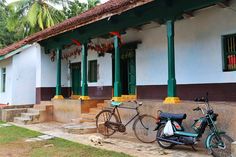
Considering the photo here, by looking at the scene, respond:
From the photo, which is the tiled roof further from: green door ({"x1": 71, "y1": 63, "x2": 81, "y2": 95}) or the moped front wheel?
the moped front wheel

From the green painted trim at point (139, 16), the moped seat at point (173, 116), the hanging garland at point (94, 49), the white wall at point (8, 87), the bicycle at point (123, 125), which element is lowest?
the bicycle at point (123, 125)

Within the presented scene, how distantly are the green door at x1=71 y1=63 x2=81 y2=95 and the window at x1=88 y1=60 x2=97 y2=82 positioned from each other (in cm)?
99

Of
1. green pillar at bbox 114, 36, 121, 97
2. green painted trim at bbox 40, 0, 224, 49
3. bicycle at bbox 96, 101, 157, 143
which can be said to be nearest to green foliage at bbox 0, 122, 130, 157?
bicycle at bbox 96, 101, 157, 143

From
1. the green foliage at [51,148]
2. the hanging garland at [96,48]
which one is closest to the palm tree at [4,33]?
the hanging garland at [96,48]

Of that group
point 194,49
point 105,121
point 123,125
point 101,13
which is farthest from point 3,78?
point 194,49

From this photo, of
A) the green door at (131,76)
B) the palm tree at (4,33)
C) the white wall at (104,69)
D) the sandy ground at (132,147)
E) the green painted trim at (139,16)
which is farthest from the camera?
the palm tree at (4,33)

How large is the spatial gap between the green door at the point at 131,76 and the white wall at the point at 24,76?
561 cm

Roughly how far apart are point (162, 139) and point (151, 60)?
4475 millimetres

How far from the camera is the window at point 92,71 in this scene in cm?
1405

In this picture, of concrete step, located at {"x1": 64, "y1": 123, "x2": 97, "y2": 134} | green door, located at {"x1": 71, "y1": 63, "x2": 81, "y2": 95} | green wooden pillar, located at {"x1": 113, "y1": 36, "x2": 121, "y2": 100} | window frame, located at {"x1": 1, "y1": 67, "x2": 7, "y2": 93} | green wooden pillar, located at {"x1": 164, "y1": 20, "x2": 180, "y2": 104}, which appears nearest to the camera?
green wooden pillar, located at {"x1": 164, "y1": 20, "x2": 180, "y2": 104}

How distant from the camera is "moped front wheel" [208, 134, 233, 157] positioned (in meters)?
6.15

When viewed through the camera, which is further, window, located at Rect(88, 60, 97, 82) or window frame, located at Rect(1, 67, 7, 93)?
window frame, located at Rect(1, 67, 7, 93)

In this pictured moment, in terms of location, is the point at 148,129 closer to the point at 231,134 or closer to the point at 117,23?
the point at 231,134

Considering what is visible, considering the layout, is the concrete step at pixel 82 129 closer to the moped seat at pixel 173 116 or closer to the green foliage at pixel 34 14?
the moped seat at pixel 173 116
